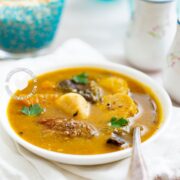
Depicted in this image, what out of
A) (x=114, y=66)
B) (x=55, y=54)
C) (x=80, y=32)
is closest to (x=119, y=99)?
(x=114, y=66)

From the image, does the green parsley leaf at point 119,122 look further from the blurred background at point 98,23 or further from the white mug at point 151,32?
the blurred background at point 98,23

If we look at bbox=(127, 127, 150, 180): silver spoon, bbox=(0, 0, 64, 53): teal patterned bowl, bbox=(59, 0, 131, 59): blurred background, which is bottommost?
bbox=(59, 0, 131, 59): blurred background

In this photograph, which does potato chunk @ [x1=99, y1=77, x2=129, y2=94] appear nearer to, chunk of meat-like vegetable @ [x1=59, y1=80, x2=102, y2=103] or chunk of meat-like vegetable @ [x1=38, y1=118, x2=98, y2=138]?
chunk of meat-like vegetable @ [x1=59, y1=80, x2=102, y2=103]

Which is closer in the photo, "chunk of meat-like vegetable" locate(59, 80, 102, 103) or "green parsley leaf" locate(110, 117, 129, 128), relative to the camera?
"green parsley leaf" locate(110, 117, 129, 128)

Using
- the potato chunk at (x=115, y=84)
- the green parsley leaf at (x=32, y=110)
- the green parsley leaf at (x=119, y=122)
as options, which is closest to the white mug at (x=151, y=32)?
the potato chunk at (x=115, y=84)

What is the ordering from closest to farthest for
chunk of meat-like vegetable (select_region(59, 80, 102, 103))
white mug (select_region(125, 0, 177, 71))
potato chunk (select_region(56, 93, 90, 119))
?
potato chunk (select_region(56, 93, 90, 119)) < chunk of meat-like vegetable (select_region(59, 80, 102, 103)) < white mug (select_region(125, 0, 177, 71))

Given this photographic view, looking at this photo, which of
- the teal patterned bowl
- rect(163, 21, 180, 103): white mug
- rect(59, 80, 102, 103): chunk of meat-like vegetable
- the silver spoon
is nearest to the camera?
the silver spoon

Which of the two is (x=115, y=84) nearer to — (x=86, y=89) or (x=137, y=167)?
(x=86, y=89)

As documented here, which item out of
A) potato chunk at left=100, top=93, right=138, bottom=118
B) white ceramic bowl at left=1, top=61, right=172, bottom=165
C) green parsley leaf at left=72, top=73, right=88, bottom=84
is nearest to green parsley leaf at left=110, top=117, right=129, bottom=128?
potato chunk at left=100, top=93, right=138, bottom=118
